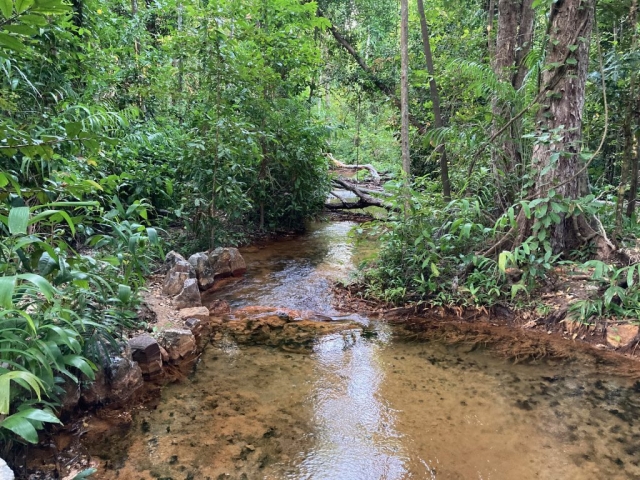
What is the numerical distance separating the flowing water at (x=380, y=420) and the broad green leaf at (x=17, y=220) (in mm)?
1667

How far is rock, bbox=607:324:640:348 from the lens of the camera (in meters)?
3.86

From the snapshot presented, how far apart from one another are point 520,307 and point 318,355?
235 centimetres

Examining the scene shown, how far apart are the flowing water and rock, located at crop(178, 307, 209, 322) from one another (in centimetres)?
49

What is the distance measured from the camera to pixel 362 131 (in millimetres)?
18828

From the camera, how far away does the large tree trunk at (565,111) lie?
14.6 ft

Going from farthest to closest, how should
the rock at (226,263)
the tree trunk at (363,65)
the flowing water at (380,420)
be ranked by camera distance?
1. the tree trunk at (363,65)
2. the rock at (226,263)
3. the flowing water at (380,420)

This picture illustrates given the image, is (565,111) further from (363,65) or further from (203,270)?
(363,65)

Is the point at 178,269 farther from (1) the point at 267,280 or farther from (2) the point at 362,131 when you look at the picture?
(2) the point at 362,131

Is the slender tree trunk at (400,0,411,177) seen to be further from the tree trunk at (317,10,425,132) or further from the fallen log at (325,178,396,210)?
the tree trunk at (317,10,425,132)

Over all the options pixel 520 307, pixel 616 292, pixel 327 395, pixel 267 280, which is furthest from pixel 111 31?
pixel 616 292

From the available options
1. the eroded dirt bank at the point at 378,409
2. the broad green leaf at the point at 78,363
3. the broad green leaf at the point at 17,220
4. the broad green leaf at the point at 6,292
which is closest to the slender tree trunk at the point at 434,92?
the eroded dirt bank at the point at 378,409

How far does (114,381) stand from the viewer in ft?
10.2

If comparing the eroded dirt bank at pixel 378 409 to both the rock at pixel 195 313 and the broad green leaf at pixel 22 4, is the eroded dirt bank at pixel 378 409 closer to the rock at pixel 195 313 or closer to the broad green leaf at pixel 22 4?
the rock at pixel 195 313

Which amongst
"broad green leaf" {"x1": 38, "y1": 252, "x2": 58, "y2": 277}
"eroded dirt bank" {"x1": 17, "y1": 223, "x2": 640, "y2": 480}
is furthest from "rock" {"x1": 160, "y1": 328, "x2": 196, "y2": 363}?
"broad green leaf" {"x1": 38, "y1": 252, "x2": 58, "y2": 277}
